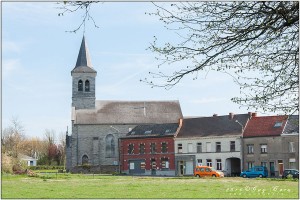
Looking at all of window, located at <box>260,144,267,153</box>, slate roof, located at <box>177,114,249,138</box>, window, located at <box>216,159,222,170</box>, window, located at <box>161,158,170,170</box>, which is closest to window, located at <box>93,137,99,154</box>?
window, located at <box>161,158,170,170</box>

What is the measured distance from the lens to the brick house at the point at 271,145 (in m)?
44.3

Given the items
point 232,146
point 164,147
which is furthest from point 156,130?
point 232,146

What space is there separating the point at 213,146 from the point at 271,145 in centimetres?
678

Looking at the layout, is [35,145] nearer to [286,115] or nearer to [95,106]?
[95,106]

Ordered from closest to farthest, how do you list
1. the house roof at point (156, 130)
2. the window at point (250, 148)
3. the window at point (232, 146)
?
the window at point (250, 148)
the window at point (232, 146)
the house roof at point (156, 130)

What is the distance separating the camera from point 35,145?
92625 millimetres

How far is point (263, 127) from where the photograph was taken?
156 feet

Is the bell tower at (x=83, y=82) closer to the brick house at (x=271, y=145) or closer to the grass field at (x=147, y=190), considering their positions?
the brick house at (x=271, y=145)

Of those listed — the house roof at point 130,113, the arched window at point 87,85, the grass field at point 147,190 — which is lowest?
the grass field at point 147,190

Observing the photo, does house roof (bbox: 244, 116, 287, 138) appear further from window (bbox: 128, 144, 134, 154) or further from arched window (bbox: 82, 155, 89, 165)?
arched window (bbox: 82, 155, 89, 165)

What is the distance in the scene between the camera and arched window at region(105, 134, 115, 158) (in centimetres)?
6519

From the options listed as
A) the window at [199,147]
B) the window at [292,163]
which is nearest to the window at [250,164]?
the window at [292,163]

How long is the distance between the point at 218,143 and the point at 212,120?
12.8 ft

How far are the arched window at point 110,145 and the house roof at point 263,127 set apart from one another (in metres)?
22.2
